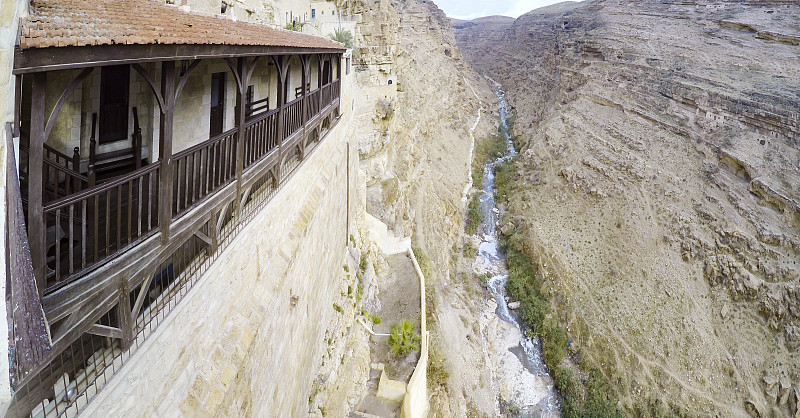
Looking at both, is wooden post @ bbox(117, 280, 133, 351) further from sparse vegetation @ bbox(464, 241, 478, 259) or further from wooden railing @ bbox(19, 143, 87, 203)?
sparse vegetation @ bbox(464, 241, 478, 259)

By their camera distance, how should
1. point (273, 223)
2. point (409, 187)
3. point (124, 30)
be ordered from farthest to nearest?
point (409, 187) → point (273, 223) → point (124, 30)

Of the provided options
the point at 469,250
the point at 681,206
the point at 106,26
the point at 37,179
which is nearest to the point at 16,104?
the point at 37,179

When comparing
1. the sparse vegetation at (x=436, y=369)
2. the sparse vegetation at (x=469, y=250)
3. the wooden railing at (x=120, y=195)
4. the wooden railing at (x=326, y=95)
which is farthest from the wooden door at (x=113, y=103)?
the sparse vegetation at (x=469, y=250)

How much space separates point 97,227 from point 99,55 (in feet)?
4.08

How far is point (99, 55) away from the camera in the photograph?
278 centimetres

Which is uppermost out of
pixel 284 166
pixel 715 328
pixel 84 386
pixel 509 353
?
pixel 284 166

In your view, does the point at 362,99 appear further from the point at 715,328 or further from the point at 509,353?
the point at 715,328

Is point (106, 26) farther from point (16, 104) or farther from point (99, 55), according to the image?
point (16, 104)

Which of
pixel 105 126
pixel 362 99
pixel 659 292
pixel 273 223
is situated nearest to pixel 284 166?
pixel 273 223

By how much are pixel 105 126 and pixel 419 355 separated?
10.7 meters

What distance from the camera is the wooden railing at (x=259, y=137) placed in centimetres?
616

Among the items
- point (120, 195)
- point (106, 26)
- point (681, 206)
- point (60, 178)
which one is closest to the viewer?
point (106, 26)

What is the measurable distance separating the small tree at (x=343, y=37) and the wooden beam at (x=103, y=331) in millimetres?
19900

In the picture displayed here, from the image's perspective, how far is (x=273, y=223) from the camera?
21.9 feet
